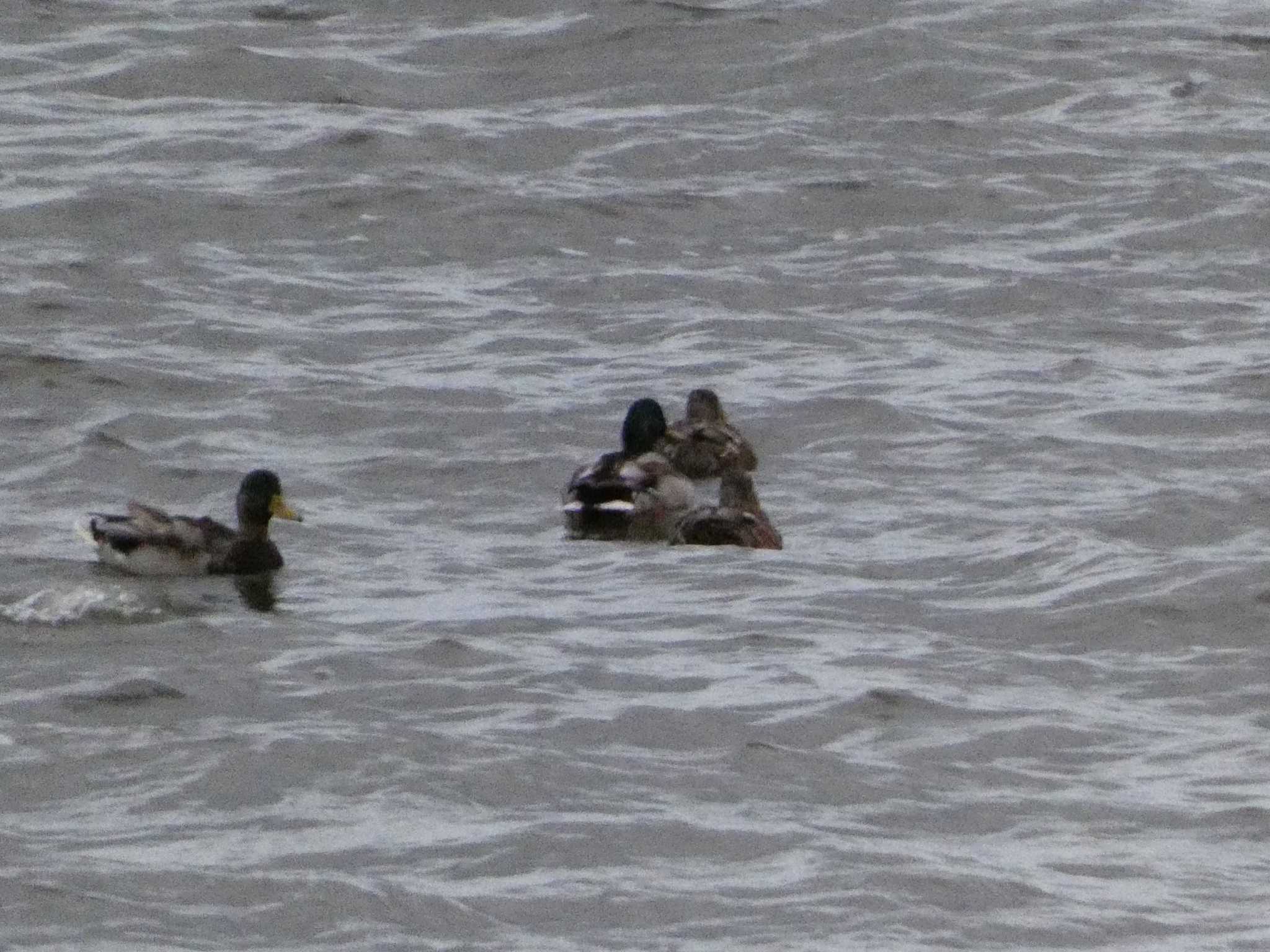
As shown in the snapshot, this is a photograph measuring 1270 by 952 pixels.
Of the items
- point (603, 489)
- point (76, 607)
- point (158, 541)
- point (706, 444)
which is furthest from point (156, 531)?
point (706, 444)

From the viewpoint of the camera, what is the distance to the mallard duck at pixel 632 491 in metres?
15.5

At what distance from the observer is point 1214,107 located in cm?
2431

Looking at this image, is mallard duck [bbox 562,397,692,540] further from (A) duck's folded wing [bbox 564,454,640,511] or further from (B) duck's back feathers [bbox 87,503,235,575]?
(B) duck's back feathers [bbox 87,503,235,575]

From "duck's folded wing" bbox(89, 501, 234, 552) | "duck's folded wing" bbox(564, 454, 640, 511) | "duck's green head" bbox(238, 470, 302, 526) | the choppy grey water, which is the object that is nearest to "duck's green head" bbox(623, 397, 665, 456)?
the choppy grey water

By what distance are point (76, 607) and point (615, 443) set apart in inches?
178

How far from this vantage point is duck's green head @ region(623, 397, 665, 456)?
16.8 meters

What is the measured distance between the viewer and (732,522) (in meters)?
15.0

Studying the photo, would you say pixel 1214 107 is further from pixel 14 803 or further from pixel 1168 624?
pixel 14 803

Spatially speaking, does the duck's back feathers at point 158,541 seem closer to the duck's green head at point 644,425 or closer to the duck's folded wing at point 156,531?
the duck's folded wing at point 156,531

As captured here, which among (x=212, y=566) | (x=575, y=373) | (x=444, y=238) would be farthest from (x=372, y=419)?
(x=444, y=238)

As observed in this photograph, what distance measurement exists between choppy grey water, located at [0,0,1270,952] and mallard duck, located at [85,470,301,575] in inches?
7.8

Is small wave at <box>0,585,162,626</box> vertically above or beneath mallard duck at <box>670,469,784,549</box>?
above

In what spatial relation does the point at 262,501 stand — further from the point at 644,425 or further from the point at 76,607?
the point at 644,425

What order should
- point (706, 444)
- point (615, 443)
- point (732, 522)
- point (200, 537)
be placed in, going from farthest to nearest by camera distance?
point (615, 443)
point (706, 444)
point (732, 522)
point (200, 537)
